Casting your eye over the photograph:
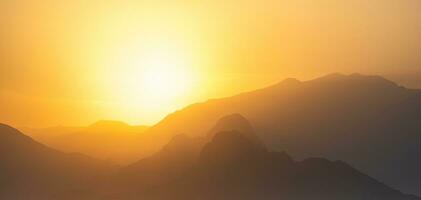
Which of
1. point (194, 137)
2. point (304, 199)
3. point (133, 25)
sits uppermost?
point (133, 25)

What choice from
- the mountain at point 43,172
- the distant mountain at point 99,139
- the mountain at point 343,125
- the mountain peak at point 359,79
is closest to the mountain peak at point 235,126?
the mountain at point 343,125

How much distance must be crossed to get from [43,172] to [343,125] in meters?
5.99

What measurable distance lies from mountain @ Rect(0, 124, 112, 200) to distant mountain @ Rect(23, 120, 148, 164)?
0.54ft

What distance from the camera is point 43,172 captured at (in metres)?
9.55

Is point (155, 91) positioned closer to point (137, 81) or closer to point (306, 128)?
point (137, 81)

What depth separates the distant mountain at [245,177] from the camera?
9.65 metres

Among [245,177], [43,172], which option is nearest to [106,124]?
[43,172]

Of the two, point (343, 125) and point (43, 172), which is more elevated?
point (43, 172)

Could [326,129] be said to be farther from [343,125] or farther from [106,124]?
[106,124]

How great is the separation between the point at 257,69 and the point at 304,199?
2878 mm

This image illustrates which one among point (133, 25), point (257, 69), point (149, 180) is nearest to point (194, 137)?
point (149, 180)

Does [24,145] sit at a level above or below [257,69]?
below

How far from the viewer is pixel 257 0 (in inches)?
376

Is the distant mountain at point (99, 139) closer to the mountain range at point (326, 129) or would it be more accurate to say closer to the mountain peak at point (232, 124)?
the mountain range at point (326, 129)
